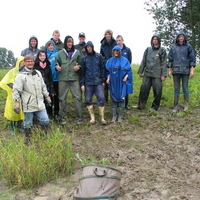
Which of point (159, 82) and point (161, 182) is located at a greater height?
point (159, 82)

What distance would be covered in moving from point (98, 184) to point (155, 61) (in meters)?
4.75

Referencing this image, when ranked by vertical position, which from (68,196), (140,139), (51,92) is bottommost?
(68,196)

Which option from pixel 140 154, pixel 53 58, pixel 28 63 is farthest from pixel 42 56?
pixel 140 154

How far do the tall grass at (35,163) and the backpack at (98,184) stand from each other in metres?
0.87

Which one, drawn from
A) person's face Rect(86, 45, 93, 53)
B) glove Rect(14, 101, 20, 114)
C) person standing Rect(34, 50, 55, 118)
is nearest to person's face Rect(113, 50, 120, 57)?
person's face Rect(86, 45, 93, 53)

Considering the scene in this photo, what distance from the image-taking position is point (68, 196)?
3920 mm

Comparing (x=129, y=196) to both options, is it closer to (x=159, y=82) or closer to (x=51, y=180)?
(x=51, y=180)

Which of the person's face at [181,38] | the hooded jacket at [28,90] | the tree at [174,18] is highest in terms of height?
the tree at [174,18]

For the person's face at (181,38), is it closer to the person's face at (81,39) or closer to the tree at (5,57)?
the person's face at (81,39)

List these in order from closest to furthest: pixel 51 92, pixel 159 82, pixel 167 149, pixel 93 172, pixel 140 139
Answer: pixel 93 172
pixel 167 149
pixel 140 139
pixel 51 92
pixel 159 82

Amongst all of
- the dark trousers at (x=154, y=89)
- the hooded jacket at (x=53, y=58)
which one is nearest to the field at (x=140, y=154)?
the dark trousers at (x=154, y=89)

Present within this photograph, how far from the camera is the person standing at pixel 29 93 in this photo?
A: 522 cm

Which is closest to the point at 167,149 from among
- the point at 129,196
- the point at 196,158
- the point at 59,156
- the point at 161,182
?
the point at 196,158

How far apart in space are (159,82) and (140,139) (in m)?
2.33
